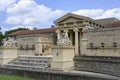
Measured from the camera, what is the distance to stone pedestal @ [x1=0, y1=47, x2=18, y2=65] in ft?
82.7

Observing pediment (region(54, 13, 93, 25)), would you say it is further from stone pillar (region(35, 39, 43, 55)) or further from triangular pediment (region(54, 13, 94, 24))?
stone pillar (region(35, 39, 43, 55))

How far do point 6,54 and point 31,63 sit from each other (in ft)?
14.3

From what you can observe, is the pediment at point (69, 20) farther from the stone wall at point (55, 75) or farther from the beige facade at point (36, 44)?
the stone wall at point (55, 75)

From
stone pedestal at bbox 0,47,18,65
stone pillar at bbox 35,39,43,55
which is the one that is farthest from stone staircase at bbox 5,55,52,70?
stone pillar at bbox 35,39,43,55

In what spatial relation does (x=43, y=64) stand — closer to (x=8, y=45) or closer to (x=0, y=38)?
(x=8, y=45)

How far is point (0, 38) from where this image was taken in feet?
167

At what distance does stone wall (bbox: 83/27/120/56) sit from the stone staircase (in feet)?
19.7

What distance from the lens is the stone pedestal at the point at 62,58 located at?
19.8 m

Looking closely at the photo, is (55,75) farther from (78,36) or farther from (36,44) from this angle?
(78,36)

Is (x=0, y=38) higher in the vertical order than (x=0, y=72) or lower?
higher

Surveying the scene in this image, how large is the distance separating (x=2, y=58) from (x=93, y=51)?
10.1 metres

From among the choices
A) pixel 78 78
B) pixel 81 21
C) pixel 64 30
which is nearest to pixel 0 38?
pixel 64 30

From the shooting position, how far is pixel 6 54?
25453mm

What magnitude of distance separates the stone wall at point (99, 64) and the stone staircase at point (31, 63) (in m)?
2.94
